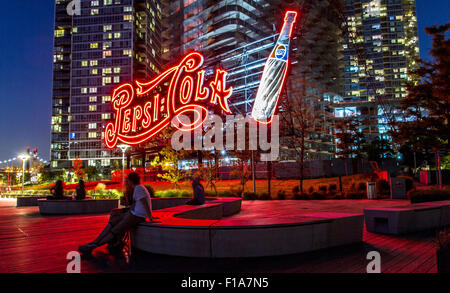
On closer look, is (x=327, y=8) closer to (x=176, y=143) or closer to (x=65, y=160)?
(x=176, y=143)

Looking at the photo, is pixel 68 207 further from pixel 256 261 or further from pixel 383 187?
pixel 383 187

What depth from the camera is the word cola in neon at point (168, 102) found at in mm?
16625

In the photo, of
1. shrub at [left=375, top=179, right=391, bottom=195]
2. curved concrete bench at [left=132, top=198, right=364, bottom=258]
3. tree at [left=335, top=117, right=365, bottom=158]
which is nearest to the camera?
curved concrete bench at [left=132, top=198, right=364, bottom=258]

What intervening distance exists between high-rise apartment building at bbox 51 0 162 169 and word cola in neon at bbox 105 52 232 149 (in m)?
86.8

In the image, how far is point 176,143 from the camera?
22422 mm

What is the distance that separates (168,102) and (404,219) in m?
12.7

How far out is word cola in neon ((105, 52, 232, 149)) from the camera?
16.6 meters

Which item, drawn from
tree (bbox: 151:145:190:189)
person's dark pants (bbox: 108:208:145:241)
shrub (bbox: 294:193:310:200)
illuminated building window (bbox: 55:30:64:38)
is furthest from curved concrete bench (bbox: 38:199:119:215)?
illuminated building window (bbox: 55:30:64:38)

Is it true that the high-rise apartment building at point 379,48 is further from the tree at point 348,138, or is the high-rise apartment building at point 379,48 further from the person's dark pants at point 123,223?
the person's dark pants at point 123,223

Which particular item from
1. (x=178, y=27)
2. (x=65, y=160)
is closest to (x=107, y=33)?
(x=178, y=27)

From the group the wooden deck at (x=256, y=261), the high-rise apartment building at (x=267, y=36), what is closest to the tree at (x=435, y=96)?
the wooden deck at (x=256, y=261)

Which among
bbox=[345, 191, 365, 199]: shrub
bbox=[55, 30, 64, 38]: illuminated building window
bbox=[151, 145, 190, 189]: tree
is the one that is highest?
bbox=[55, 30, 64, 38]: illuminated building window

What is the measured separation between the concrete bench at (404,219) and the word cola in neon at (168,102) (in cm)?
985

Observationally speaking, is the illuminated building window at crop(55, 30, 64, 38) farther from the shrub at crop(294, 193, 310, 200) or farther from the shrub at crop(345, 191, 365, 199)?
the shrub at crop(345, 191, 365, 199)
